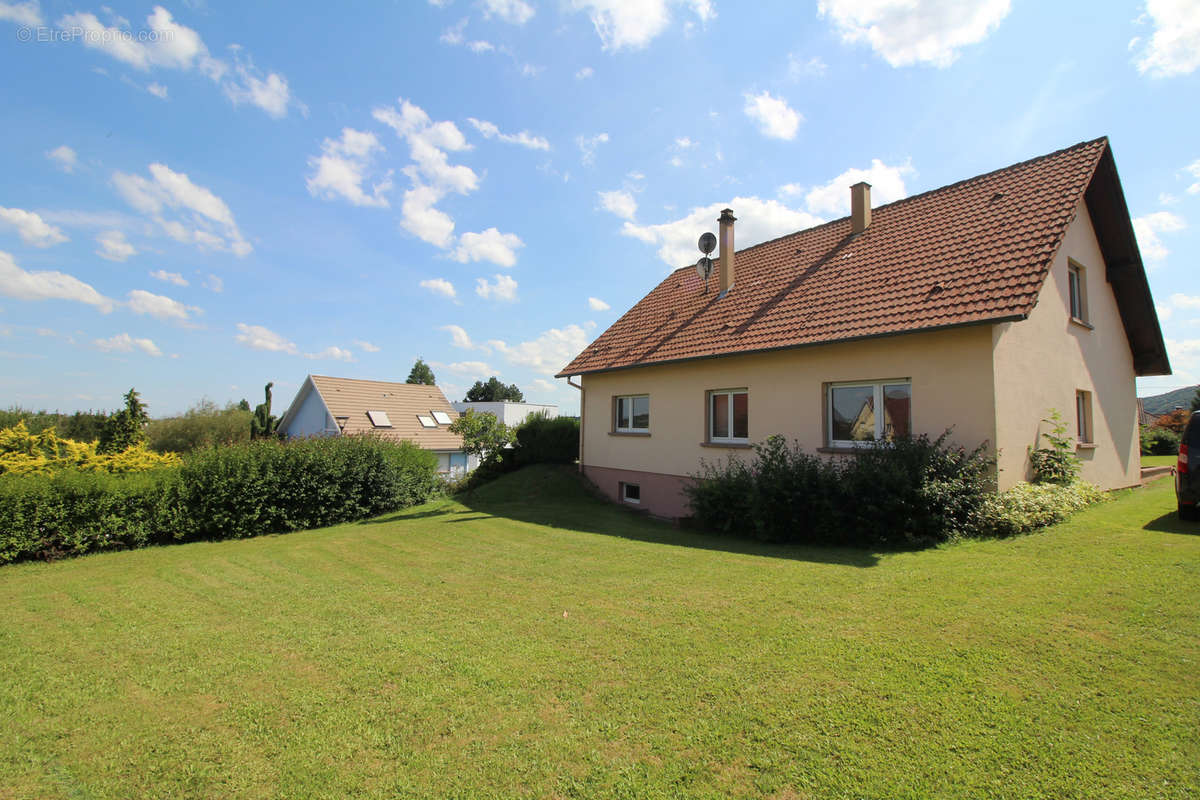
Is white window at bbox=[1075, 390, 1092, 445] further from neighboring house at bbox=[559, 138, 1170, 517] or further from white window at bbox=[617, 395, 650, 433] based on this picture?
white window at bbox=[617, 395, 650, 433]

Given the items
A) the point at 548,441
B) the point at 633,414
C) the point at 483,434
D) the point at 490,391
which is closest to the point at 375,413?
the point at 483,434

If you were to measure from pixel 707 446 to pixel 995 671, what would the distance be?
9.22 m

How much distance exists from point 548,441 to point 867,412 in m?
11.1

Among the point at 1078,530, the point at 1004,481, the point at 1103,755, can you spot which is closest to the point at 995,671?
the point at 1103,755

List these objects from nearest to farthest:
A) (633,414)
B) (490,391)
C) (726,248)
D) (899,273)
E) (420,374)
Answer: (899,273) → (633,414) → (726,248) → (420,374) → (490,391)

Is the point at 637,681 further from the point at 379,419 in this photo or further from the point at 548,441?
the point at 379,419

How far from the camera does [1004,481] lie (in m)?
8.86

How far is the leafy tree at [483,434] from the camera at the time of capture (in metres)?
18.7

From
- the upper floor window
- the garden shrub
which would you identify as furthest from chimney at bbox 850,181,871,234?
the garden shrub

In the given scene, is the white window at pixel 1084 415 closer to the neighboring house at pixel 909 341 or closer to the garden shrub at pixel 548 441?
the neighboring house at pixel 909 341

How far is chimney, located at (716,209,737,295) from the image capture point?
52.2ft

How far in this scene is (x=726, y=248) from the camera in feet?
52.6

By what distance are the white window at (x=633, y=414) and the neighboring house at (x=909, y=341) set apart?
0.06 meters

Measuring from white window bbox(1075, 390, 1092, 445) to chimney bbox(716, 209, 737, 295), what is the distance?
319 inches
